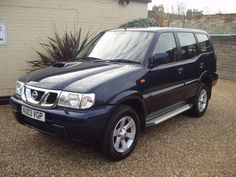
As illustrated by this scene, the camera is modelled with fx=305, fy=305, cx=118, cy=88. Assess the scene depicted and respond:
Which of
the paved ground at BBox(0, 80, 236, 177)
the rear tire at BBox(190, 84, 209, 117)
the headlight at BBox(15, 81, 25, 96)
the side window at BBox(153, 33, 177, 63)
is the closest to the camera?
the paved ground at BBox(0, 80, 236, 177)

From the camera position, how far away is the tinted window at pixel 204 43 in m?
6.32

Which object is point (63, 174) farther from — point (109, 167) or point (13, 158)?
point (13, 158)

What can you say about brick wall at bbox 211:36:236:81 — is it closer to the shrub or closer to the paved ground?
the shrub

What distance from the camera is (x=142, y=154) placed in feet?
14.5

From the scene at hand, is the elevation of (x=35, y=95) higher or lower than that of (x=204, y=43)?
lower

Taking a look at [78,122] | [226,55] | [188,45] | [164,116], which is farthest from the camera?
[226,55]

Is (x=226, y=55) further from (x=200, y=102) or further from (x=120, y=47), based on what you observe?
(x=120, y=47)

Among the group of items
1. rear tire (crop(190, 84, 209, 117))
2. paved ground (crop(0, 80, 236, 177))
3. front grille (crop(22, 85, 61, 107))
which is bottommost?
paved ground (crop(0, 80, 236, 177))

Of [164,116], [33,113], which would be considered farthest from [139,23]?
[33,113]

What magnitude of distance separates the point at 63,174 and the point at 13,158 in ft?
2.82

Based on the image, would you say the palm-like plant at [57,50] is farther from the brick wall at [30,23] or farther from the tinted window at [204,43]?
the tinted window at [204,43]

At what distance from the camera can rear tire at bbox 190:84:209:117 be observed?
20.3ft

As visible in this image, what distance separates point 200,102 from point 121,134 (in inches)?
112

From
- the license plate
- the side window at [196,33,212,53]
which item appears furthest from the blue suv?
the side window at [196,33,212,53]
